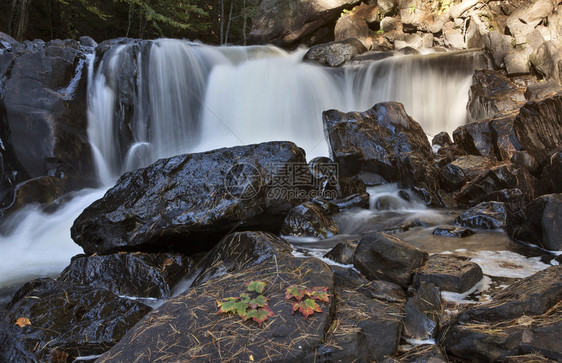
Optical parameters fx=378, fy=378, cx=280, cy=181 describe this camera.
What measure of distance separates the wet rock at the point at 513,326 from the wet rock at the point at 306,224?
292 centimetres

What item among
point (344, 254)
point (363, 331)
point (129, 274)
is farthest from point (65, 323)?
point (344, 254)

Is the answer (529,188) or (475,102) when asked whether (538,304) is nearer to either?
(529,188)

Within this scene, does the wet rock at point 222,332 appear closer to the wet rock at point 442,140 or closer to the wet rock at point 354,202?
the wet rock at point 354,202

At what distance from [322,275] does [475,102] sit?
8915 mm

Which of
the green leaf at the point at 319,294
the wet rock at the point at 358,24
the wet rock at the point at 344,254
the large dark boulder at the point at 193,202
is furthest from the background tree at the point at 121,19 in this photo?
the green leaf at the point at 319,294

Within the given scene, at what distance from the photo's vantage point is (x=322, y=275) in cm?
288

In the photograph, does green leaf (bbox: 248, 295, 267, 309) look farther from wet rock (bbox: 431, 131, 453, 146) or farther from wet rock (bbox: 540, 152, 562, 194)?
wet rock (bbox: 431, 131, 453, 146)

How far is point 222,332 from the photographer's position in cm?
226

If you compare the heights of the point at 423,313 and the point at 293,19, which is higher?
the point at 293,19

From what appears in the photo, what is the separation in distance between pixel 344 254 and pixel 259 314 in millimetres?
1984

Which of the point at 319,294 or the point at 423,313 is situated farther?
the point at 423,313

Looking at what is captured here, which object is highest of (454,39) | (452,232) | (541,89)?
(454,39)

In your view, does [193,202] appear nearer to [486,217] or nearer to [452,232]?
[452,232]

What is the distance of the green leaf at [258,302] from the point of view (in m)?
2.45
